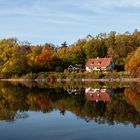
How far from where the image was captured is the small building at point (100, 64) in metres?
97.2

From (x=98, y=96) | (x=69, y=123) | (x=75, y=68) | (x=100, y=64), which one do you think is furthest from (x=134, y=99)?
(x=100, y=64)

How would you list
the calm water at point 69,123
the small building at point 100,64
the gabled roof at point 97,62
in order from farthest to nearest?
1. the gabled roof at point 97,62
2. the small building at point 100,64
3. the calm water at point 69,123

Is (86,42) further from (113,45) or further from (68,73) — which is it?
(68,73)

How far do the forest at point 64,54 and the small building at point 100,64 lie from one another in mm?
1751

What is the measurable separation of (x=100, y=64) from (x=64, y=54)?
33.9ft

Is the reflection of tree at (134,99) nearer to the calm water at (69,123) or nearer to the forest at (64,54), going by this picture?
the calm water at (69,123)

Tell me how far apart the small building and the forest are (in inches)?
68.9

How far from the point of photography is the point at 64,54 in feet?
344

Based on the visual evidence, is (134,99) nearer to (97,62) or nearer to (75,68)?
(75,68)

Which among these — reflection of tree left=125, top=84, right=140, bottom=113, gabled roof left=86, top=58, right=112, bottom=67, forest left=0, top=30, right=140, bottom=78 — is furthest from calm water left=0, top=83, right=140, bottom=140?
gabled roof left=86, top=58, right=112, bottom=67

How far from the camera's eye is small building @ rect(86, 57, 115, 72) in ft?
319

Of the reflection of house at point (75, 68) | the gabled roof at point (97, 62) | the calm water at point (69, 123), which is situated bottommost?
the calm water at point (69, 123)

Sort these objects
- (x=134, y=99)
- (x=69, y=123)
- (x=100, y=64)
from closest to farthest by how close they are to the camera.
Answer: (x=69, y=123)
(x=134, y=99)
(x=100, y=64)

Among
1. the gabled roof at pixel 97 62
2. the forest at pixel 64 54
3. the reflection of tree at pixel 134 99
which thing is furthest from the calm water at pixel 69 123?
the gabled roof at pixel 97 62
